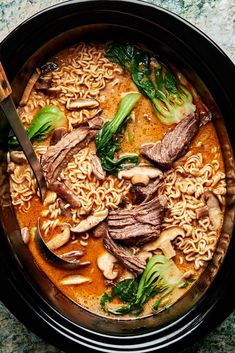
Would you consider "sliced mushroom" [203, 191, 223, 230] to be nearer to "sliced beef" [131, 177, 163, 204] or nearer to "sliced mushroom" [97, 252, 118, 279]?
"sliced beef" [131, 177, 163, 204]

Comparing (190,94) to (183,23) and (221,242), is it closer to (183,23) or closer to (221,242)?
(183,23)

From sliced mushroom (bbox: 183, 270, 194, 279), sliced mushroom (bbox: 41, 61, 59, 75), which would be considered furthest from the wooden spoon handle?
sliced mushroom (bbox: 183, 270, 194, 279)

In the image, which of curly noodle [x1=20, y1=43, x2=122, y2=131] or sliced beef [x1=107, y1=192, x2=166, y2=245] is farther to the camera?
curly noodle [x1=20, y1=43, x2=122, y2=131]

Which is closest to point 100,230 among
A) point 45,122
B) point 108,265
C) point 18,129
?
point 108,265

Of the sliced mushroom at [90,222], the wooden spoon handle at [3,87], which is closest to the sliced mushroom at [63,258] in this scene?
the sliced mushroom at [90,222]

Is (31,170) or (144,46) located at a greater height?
(144,46)

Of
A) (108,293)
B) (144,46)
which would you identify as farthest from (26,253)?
(144,46)

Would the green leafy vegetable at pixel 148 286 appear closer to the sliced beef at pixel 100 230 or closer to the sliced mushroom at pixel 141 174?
the sliced beef at pixel 100 230
